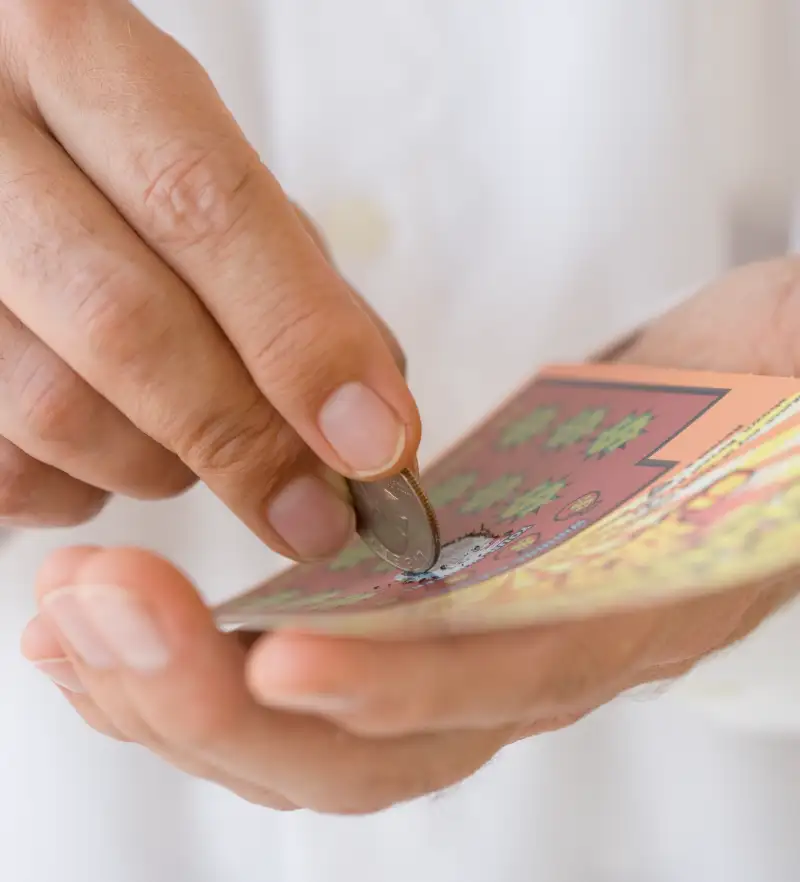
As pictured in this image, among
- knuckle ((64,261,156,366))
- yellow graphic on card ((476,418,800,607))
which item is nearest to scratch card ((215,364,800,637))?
yellow graphic on card ((476,418,800,607))

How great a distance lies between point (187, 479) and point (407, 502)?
12 cm

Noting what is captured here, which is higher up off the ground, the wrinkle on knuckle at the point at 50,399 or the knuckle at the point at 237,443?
the wrinkle on knuckle at the point at 50,399

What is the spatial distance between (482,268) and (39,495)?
33 cm

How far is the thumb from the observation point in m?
0.49

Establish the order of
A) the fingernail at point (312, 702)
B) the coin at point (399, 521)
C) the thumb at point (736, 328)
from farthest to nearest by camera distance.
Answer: the thumb at point (736, 328)
the coin at point (399, 521)
the fingernail at point (312, 702)

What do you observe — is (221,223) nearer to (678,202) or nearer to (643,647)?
(643,647)

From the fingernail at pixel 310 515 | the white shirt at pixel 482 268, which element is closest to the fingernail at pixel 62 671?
the fingernail at pixel 310 515

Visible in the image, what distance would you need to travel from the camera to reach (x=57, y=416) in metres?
0.36

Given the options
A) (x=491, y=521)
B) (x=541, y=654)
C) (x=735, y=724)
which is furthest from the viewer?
(x=735, y=724)

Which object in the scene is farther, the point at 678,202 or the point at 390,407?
the point at 678,202

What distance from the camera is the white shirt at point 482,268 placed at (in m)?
0.58

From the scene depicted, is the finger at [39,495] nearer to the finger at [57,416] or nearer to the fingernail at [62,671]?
the finger at [57,416]

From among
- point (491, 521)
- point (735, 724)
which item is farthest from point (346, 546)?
point (735, 724)

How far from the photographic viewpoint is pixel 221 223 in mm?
321
